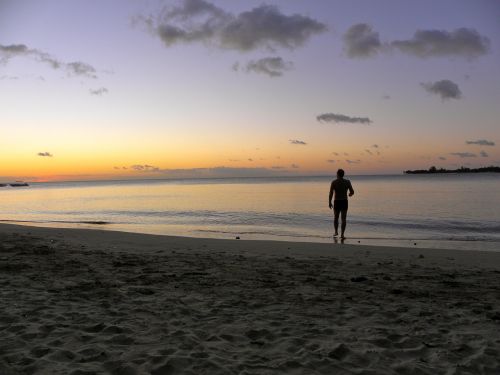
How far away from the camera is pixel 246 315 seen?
493cm

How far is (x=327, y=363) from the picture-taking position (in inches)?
141

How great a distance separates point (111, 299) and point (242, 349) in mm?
2464

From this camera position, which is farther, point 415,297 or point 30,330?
point 415,297

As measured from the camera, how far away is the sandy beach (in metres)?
3.62

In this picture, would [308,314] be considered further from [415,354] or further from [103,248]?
[103,248]

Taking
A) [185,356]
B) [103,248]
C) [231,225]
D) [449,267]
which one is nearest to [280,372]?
[185,356]

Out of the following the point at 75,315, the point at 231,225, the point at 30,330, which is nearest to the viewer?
the point at 30,330

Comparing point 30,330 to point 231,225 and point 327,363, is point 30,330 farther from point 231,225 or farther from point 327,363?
point 231,225

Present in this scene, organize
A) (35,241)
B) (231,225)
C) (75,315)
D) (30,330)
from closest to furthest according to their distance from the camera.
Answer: (30,330) → (75,315) → (35,241) → (231,225)

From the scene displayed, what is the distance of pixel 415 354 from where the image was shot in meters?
3.81

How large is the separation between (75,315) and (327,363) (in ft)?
10.0

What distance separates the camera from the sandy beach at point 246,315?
3.62 meters

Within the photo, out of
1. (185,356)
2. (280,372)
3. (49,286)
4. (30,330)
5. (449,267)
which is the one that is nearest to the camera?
(280,372)

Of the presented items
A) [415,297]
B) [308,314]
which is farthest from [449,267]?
[308,314]
